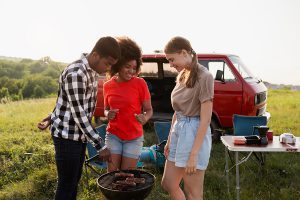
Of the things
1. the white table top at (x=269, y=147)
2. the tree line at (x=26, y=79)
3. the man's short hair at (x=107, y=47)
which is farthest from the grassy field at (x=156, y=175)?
the tree line at (x=26, y=79)

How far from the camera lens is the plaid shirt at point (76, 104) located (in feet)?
8.74

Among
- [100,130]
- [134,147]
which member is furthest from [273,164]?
[134,147]

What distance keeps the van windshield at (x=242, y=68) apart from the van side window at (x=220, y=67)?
0.65ft

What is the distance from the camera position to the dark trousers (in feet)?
9.45

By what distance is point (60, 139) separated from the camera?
9.41 ft

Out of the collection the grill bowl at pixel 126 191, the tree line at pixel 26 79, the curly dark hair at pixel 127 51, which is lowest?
the tree line at pixel 26 79

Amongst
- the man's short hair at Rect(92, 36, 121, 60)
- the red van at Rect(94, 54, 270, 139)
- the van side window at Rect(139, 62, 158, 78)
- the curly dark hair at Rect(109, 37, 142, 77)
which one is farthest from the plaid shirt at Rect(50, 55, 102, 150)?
the van side window at Rect(139, 62, 158, 78)

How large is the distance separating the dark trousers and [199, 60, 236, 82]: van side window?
A: 16.0ft

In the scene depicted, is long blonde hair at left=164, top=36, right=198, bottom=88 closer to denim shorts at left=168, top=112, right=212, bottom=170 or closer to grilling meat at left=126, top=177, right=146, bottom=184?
denim shorts at left=168, top=112, right=212, bottom=170

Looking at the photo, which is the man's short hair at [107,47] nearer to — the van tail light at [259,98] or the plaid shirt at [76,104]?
the plaid shirt at [76,104]

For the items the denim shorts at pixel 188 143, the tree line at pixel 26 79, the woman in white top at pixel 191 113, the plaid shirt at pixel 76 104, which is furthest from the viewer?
the tree line at pixel 26 79

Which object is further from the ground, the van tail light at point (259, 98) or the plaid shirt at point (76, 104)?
the plaid shirt at point (76, 104)

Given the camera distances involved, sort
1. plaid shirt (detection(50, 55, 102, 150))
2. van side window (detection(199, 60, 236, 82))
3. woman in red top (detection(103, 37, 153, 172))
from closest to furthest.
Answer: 1. plaid shirt (detection(50, 55, 102, 150))
2. woman in red top (detection(103, 37, 153, 172))
3. van side window (detection(199, 60, 236, 82))

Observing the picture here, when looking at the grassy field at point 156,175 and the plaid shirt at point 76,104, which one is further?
the grassy field at point 156,175
